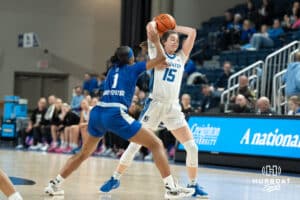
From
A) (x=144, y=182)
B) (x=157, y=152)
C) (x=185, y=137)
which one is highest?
(x=185, y=137)

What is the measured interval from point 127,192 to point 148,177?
213cm

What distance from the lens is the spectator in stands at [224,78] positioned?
16150 mm

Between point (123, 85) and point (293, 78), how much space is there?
6343 mm

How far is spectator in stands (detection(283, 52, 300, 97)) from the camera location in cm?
1189

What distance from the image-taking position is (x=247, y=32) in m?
18.6

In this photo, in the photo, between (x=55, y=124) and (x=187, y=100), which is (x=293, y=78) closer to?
(x=187, y=100)

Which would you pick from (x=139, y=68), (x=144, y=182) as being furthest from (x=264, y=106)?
(x=139, y=68)

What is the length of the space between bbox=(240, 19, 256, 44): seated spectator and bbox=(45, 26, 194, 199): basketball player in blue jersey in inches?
488

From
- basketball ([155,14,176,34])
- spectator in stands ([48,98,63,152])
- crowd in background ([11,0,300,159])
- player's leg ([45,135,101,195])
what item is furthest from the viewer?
spectator in stands ([48,98,63,152])

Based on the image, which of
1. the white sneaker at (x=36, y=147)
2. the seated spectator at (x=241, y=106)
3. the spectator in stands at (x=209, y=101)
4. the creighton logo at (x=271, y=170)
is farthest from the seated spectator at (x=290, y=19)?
the white sneaker at (x=36, y=147)

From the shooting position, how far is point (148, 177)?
935 cm

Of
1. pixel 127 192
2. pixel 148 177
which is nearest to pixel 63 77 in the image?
pixel 148 177

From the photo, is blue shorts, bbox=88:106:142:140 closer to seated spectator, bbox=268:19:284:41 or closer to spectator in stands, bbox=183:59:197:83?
spectator in stands, bbox=183:59:197:83

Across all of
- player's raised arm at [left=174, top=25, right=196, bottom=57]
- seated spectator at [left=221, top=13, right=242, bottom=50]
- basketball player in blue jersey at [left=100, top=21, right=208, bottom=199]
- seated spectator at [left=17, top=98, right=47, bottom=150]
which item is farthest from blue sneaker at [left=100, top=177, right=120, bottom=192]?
seated spectator at [left=221, top=13, right=242, bottom=50]
